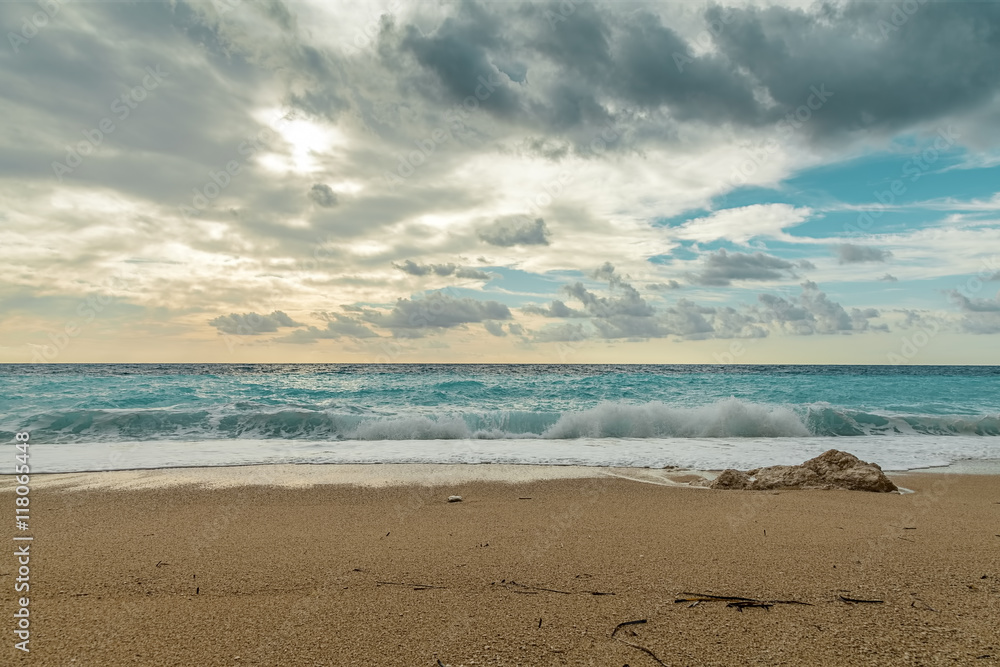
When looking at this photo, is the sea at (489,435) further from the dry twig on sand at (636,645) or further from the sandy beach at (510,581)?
the dry twig on sand at (636,645)

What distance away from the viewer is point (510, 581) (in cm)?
322

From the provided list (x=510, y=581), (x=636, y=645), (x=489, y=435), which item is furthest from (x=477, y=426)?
(x=636, y=645)

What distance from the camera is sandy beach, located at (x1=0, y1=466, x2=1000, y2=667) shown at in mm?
2414

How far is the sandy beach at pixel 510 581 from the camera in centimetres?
241

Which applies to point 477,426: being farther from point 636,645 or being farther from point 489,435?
point 636,645

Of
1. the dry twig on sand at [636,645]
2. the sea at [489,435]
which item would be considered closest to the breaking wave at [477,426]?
the sea at [489,435]

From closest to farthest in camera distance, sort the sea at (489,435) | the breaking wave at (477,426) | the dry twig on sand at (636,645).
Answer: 1. the dry twig on sand at (636,645)
2. the sea at (489,435)
3. the breaking wave at (477,426)

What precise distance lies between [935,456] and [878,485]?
5.80 meters

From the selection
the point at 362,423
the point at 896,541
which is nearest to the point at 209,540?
the point at 896,541

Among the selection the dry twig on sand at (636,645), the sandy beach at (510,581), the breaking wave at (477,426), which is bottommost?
the breaking wave at (477,426)

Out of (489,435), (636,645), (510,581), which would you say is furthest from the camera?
(489,435)

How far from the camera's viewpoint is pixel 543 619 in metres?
2.70

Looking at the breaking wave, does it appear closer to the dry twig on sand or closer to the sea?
the sea

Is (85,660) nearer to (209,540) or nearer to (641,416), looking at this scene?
(209,540)
